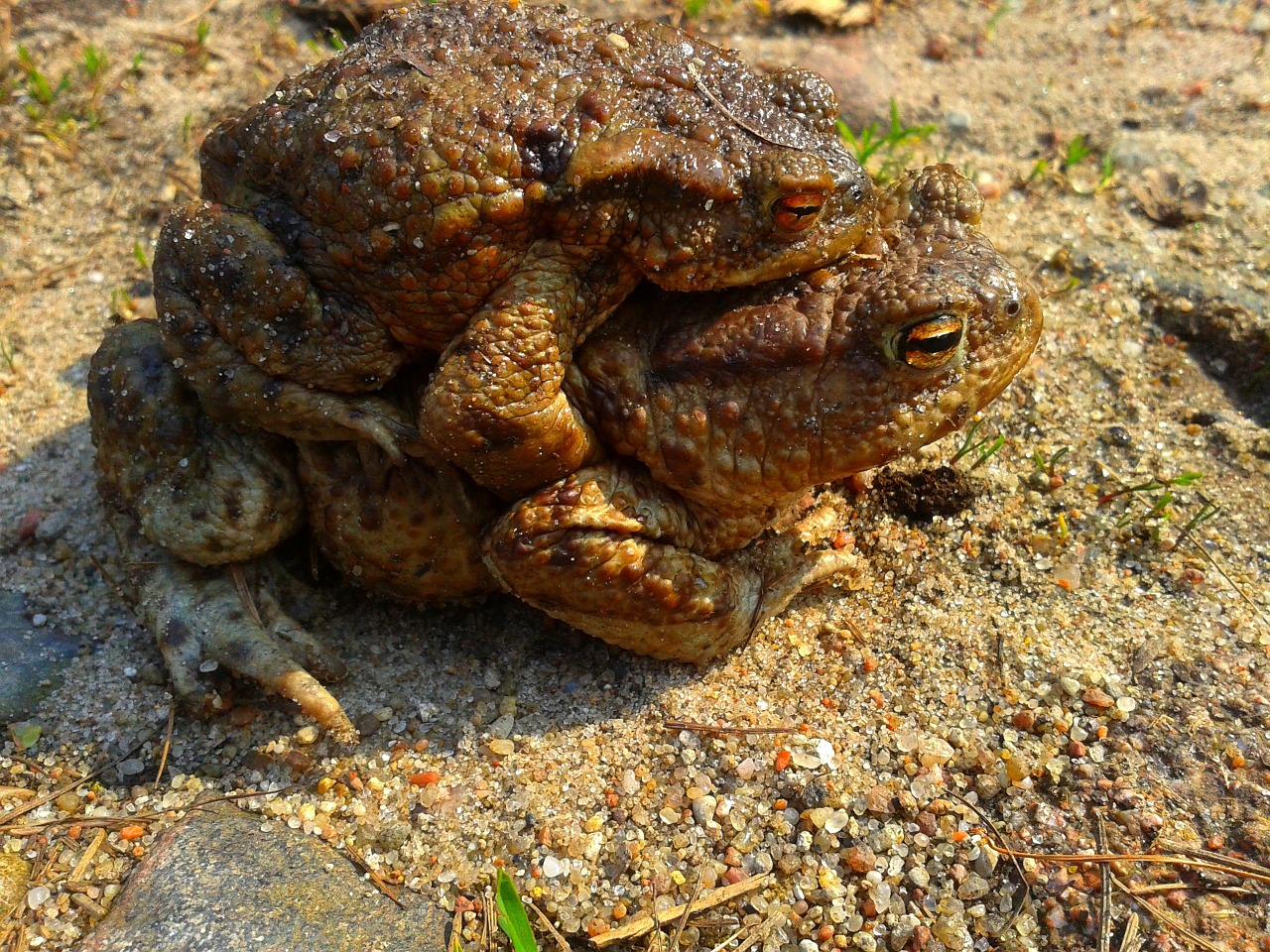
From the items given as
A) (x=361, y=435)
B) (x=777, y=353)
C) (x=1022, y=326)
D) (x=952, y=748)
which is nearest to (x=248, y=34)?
(x=361, y=435)

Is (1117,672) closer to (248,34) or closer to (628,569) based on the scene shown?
(628,569)

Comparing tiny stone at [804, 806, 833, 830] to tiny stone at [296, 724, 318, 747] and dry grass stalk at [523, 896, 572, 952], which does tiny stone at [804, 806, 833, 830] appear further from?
tiny stone at [296, 724, 318, 747]

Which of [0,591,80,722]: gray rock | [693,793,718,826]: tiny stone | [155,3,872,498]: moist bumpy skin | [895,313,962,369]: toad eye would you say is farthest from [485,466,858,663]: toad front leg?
[0,591,80,722]: gray rock

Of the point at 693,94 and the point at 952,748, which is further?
the point at 952,748

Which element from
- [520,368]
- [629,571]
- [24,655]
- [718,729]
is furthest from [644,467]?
[24,655]

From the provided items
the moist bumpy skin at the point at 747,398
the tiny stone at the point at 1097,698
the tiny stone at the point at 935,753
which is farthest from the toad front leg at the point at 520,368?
the tiny stone at the point at 1097,698

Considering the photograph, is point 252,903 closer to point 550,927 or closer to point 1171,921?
point 550,927

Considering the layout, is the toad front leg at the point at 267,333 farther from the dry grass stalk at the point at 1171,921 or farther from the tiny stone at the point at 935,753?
the dry grass stalk at the point at 1171,921
